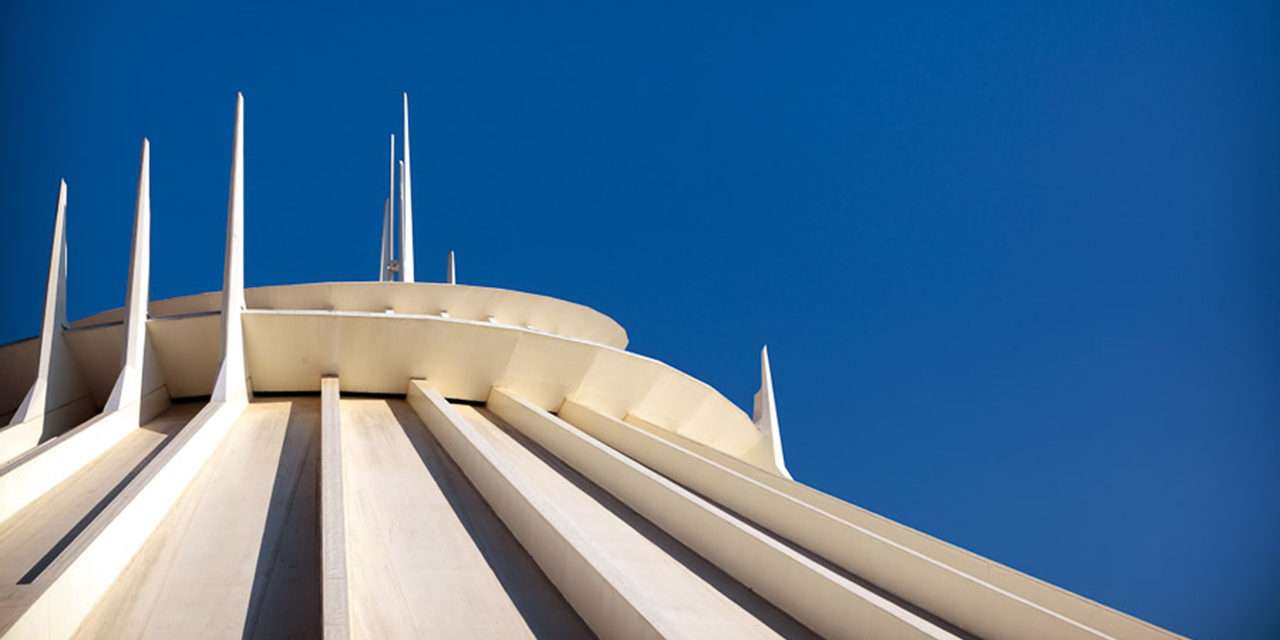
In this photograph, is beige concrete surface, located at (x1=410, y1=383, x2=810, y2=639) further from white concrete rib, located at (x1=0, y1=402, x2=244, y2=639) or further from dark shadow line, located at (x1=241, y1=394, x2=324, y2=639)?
white concrete rib, located at (x1=0, y1=402, x2=244, y2=639)

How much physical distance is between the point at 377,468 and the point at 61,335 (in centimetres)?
732

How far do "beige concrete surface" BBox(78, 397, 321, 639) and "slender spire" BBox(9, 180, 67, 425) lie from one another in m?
4.73

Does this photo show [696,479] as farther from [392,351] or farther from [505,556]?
[392,351]

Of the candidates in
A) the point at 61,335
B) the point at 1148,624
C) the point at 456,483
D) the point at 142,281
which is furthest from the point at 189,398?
A: the point at 1148,624

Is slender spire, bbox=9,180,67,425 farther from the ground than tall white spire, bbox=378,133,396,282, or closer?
closer

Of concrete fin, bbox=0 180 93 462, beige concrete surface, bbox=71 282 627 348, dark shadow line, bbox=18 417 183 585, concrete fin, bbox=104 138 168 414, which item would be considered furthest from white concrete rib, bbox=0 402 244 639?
beige concrete surface, bbox=71 282 627 348

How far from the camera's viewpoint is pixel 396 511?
6.39 metres

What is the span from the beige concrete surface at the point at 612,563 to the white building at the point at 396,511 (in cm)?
3

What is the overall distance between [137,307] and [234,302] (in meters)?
1.23

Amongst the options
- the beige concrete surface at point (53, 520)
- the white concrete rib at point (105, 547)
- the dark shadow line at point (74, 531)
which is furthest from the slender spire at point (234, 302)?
the white concrete rib at point (105, 547)

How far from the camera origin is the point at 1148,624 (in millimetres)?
4867

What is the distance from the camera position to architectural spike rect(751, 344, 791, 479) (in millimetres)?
19797

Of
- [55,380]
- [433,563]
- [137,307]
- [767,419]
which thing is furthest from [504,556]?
[767,419]

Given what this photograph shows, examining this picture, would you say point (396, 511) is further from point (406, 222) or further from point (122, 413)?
point (406, 222)
